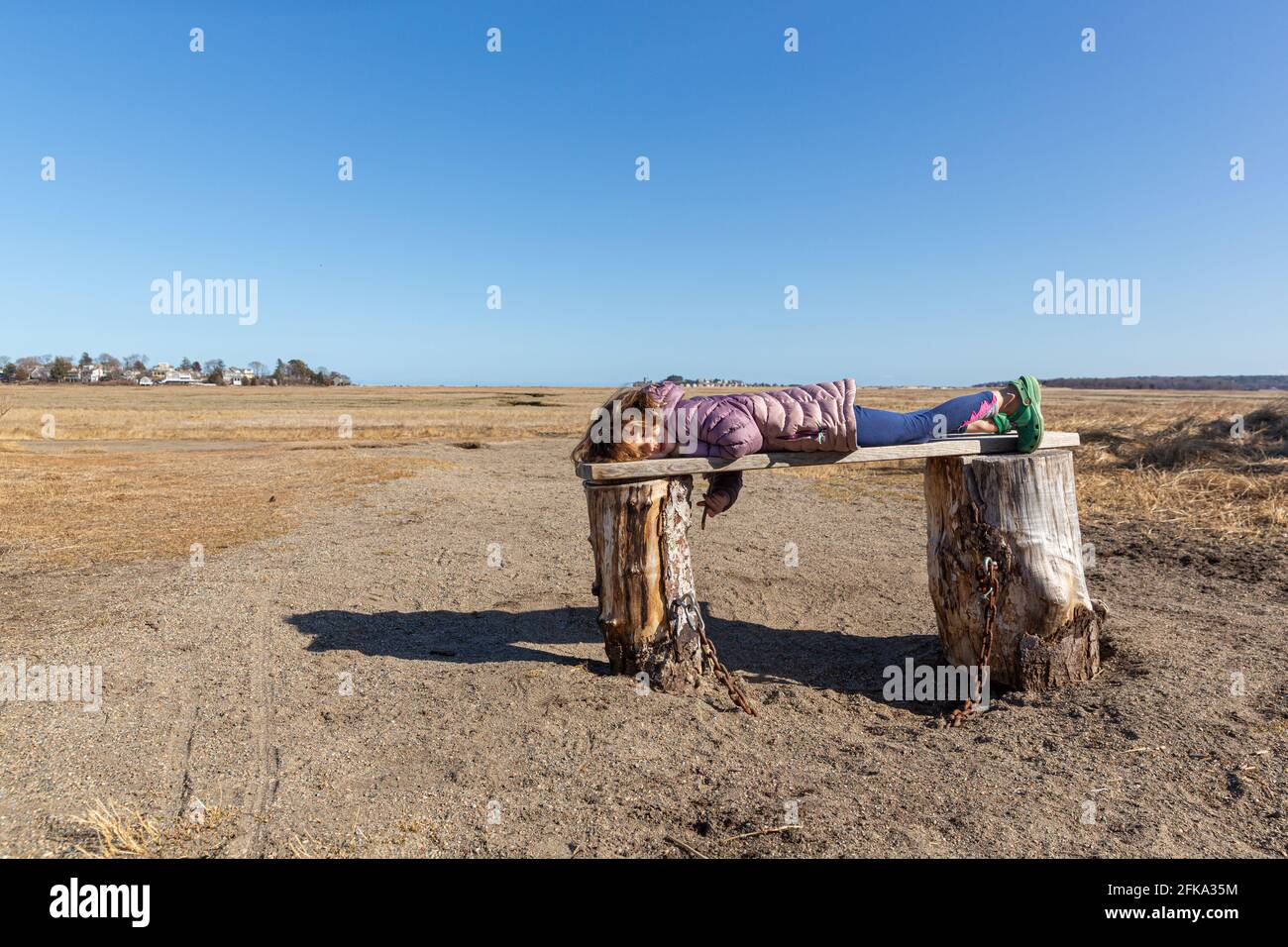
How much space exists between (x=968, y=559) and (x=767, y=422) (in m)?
1.69

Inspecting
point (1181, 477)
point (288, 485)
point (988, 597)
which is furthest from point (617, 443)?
point (288, 485)

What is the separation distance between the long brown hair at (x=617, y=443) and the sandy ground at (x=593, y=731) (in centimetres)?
161

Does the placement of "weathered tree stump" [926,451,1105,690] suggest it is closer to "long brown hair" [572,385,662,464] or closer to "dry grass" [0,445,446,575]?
"long brown hair" [572,385,662,464]

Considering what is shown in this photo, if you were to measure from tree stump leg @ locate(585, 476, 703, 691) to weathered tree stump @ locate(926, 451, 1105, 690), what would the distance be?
6.40 ft

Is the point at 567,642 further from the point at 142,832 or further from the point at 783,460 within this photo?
the point at 142,832

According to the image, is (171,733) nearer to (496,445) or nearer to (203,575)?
(203,575)

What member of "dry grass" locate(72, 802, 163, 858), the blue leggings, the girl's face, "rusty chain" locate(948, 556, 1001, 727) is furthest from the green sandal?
"dry grass" locate(72, 802, 163, 858)

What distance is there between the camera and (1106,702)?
489 centimetres

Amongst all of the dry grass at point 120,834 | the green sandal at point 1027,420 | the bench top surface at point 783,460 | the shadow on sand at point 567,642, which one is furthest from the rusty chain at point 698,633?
the dry grass at point 120,834

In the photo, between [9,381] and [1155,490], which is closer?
[1155,490]

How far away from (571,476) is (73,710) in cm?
1455

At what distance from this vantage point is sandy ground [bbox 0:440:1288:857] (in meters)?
3.65

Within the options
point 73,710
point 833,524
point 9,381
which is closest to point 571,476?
Result: point 833,524

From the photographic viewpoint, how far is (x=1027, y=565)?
5.10 metres
